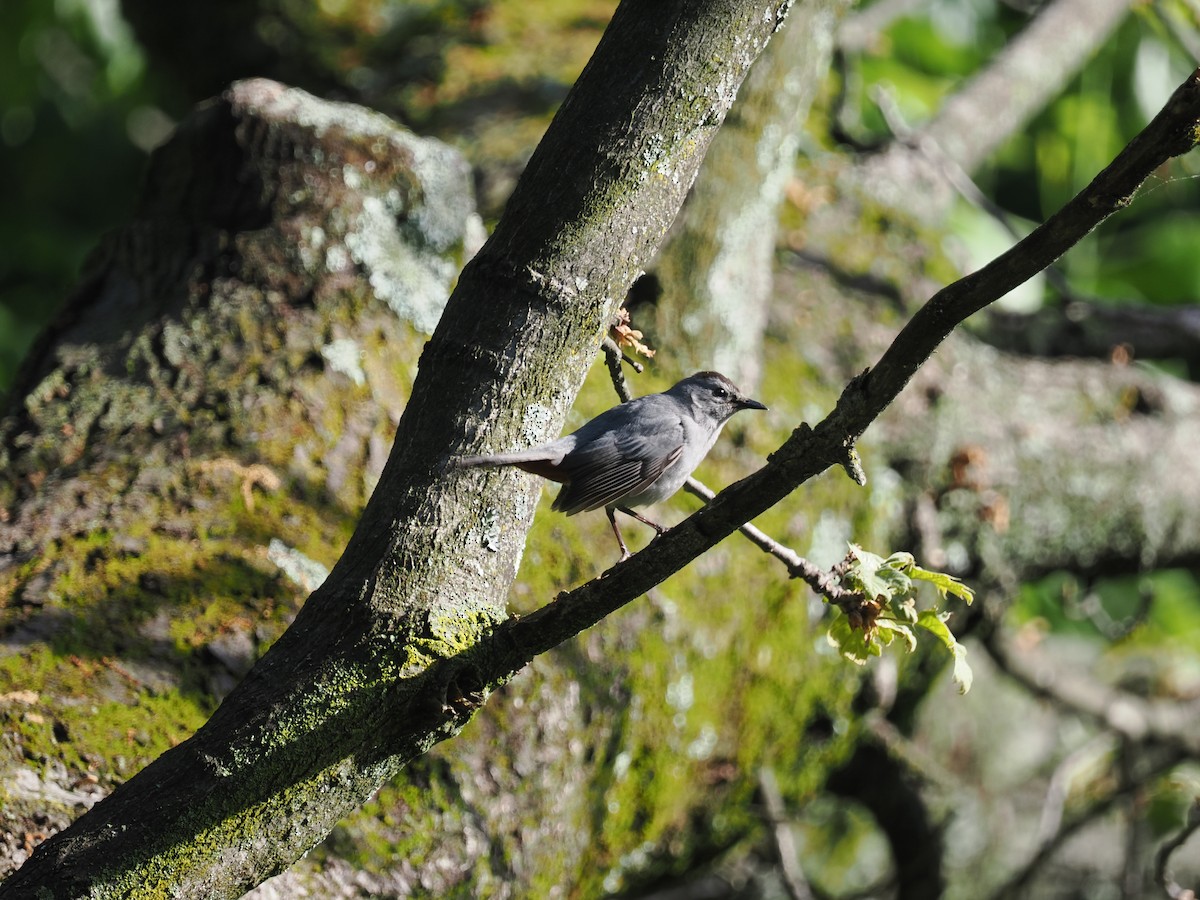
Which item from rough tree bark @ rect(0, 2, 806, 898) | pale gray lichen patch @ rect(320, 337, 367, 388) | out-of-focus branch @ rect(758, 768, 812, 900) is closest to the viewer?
rough tree bark @ rect(0, 2, 806, 898)

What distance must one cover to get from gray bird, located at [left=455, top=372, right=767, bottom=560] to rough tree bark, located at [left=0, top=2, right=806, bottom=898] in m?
0.20

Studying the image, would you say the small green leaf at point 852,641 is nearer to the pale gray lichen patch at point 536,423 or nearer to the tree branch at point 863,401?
the tree branch at point 863,401

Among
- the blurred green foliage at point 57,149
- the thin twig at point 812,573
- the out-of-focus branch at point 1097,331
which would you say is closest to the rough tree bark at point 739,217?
the thin twig at point 812,573

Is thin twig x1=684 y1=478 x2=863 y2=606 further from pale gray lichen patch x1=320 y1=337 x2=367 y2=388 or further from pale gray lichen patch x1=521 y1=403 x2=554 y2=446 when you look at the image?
pale gray lichen patch x1=320 y1=337 x2=367 y2=388

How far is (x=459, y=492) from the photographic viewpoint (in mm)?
1647

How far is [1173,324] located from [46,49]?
6.80m

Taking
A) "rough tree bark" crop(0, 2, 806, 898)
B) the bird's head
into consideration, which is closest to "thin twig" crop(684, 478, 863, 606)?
"rough tree bark" crop(0, 2, 806, 898)

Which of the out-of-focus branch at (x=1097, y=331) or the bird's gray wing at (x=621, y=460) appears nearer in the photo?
the bird's gray wing at (x=621, y=460)

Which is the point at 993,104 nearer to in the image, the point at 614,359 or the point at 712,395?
the point at 712,395

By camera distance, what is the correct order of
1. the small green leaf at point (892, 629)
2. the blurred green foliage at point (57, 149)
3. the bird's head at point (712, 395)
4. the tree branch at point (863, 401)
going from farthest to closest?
the blurred green foliage at point (57, 149) → the bird's head at point (712, 395) → the small green leaf at point (892, 629) → the tree branch at point (863, 401)

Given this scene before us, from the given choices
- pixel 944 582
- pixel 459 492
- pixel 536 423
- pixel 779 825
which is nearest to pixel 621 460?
pixel 536 423

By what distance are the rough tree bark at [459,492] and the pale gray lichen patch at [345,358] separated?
2.97ft

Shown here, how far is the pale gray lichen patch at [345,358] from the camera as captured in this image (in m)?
2.56

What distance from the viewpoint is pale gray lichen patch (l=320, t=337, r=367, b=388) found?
2.56 metres
